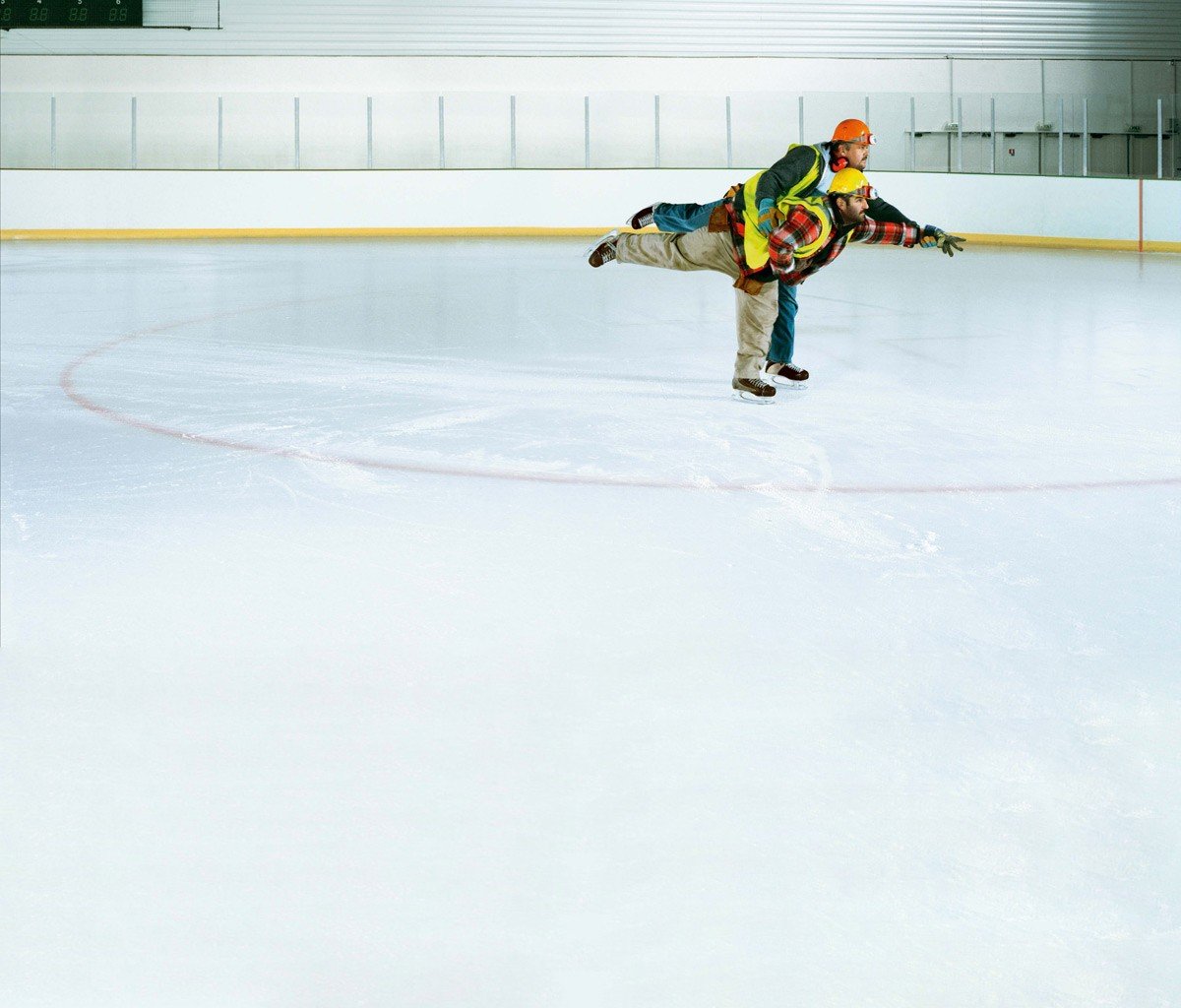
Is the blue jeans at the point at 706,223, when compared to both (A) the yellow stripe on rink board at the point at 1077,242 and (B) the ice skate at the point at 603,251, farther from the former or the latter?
(A) the yellow stripe on rink board at the point at 1077,242

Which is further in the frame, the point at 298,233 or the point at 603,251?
the point at 298,233

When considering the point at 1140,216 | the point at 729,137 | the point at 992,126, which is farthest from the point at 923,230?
the point at 729,137

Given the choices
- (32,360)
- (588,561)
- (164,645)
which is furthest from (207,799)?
(32,360)

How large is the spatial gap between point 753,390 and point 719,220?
0.79m

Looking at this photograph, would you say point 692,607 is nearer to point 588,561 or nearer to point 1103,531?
point 588,561

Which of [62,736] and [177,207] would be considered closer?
[62,736]

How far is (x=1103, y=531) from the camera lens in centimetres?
425

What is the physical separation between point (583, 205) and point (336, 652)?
1762cm

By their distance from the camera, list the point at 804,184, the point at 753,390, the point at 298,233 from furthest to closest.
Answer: the point at 298,233, the point at 753,390, the point at 804,184

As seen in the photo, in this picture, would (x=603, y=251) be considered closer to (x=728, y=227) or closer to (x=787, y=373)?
(x=728, y=227)

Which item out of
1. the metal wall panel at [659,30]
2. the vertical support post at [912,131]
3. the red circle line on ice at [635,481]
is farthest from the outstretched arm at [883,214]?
the metal wall panel at [659,30]

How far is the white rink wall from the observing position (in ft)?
61.4

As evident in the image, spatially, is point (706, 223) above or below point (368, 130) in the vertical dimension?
below

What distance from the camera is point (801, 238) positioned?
5.86 meters
